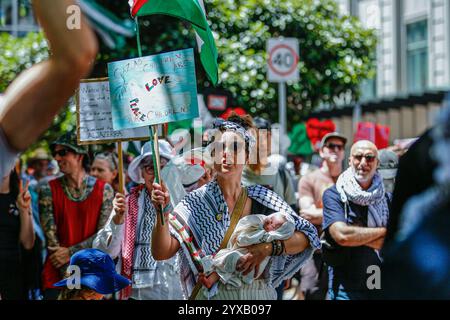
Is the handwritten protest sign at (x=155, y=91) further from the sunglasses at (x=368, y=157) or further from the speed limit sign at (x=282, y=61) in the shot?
the speed limit sign at (x=282, y=61)

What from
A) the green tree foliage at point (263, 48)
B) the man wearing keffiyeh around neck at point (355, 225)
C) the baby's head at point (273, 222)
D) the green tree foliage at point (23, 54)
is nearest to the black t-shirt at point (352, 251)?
the man wearing keffiyeh around neck at point (355, 225)

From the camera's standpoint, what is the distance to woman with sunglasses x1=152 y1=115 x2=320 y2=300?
4.61m

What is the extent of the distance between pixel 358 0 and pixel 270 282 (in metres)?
22.5

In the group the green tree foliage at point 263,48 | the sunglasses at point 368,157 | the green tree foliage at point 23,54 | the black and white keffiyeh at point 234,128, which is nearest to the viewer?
the black and white keffiyeh at point 234,128

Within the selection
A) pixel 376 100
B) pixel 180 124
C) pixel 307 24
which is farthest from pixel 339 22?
pixel 180 124

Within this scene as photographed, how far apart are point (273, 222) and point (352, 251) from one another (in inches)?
65.1

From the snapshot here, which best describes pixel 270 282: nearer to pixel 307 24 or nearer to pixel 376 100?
pixel 307 24

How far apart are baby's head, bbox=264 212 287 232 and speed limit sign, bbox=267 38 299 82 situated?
21.5 ft

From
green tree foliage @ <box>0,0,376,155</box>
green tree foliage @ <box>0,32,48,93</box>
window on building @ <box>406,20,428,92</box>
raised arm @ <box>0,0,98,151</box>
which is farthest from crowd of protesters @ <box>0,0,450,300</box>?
window on building @ <box>406,20,428,92</box>

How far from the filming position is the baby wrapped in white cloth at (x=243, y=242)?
15.0ft

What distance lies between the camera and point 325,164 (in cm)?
847

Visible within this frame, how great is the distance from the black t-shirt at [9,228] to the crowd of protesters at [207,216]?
11mm

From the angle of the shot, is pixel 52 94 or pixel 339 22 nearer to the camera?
pixel 52 94

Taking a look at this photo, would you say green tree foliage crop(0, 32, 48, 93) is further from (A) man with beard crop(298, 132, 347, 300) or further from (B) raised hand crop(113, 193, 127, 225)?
(B) raised hand crop(113, 193, 127, 225)
